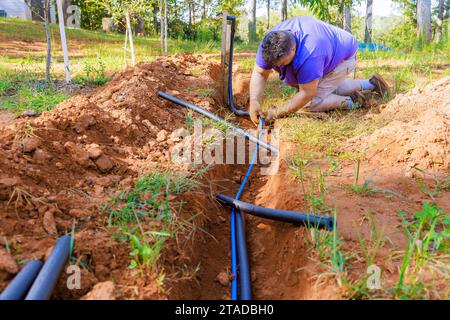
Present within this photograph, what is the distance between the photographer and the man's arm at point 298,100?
11.0ft

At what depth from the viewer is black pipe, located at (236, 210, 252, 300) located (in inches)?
68.8

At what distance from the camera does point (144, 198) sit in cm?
207

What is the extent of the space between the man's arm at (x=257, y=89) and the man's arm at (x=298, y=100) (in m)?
0.13

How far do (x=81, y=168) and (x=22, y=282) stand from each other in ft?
3.64

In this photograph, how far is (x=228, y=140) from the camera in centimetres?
340

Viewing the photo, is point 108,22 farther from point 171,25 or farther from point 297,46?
point 297,46

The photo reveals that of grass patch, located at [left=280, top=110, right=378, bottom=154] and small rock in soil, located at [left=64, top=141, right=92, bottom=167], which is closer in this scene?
small rock in soil, located at [left=64, top=141, right=92, bottom=167]

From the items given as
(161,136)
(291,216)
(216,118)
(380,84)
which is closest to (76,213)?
(291,216)

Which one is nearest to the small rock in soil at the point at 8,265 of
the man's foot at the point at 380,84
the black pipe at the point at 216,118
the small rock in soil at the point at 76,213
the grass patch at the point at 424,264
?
the small rock in soil at the point at 76,213

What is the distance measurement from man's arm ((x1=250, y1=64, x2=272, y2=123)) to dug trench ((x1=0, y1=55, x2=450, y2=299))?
0.52m

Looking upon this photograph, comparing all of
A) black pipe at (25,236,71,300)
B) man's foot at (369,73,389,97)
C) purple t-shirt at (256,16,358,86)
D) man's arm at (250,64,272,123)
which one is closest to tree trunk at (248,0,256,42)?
man's foot at (369,73,389,97)

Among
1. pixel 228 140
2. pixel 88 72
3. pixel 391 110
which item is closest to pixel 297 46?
pixel 228 140

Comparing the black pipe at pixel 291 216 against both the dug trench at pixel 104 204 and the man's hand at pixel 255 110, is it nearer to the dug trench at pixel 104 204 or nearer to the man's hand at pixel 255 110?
the dug trench at pixel 104 204

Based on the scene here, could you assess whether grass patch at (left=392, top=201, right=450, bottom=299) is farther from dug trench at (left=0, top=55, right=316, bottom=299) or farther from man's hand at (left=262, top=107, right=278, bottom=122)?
man's hand at (left=262, top=107, right=278, bottom=122)
